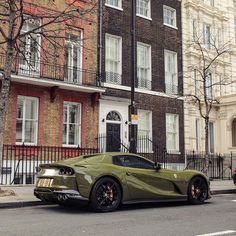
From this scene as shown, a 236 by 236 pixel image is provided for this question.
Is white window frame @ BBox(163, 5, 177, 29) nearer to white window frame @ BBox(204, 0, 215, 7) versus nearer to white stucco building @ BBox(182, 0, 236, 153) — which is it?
white stucco building @ BBox(182, 0, 236, 153)

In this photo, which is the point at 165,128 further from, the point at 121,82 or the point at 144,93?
the point at 121,82

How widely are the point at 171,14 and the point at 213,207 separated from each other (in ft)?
55.1

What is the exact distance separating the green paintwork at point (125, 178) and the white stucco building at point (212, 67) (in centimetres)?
1357

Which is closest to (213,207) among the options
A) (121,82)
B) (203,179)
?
(203,179)

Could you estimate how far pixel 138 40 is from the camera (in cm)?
2288

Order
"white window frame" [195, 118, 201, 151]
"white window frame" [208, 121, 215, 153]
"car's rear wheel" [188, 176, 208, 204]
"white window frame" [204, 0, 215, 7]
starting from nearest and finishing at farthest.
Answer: "car's rear wheel" [188, 176, 208, 204] → "white window frame" [195, 118, 201, 151] → "white window frame" [208, 121, 215, 153] → "white window frame" [204, 0, 215, 7]

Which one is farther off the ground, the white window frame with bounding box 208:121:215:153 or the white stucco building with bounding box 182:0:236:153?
the white stucco building with bounding box 182:0:236:153

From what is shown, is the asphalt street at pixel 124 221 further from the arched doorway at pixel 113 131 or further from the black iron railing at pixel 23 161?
the arched doorway at pixel 113 131

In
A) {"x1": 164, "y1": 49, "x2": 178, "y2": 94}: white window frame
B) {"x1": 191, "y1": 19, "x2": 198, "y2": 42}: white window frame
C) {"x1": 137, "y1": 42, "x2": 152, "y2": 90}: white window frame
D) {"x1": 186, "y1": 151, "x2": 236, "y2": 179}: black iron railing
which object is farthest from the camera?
{"x1": 191, "y1": 19, "x2": 198, "y2": 42}: white window frame

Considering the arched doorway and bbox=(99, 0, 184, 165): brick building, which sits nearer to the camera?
the arched doorway

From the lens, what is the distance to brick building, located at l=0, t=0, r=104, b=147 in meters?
17.8

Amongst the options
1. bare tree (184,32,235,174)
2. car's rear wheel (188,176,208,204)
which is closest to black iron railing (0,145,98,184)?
car's rear wheel (188,176,208,204)

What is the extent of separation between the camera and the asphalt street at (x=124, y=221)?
24.1 ft

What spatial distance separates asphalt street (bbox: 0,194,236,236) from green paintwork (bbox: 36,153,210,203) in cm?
42
